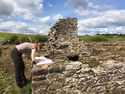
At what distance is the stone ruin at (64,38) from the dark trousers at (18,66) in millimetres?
6488

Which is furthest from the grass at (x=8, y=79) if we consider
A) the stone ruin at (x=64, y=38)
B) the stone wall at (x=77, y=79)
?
Result: the stone ruin at (x=64, y=38)

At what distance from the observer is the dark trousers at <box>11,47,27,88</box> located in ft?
35.7

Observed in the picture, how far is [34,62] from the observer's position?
34.1 feet

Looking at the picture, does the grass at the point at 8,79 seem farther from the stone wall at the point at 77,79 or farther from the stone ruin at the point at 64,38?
the stone ruin at the point at 64,38

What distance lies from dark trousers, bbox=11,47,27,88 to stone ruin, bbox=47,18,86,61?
21.3ft

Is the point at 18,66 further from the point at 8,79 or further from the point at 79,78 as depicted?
the point at 8,79

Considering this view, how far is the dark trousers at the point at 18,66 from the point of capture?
10.9m

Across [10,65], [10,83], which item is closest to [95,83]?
[10,83]

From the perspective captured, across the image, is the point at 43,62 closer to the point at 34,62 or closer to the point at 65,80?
the point at 34,62

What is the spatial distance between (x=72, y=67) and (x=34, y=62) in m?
1.34

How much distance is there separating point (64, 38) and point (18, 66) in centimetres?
749

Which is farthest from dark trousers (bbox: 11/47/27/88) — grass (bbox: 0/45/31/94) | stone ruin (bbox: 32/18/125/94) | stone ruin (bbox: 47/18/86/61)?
stone ruin (bbox: 47/18/86/61)

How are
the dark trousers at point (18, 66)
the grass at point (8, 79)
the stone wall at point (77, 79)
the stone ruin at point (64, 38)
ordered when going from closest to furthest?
the stone wall at point (77, 79) → the dark trousers at point (18, 66) → the grass at point (8, 79) → the stone ruin at point (64, 38)

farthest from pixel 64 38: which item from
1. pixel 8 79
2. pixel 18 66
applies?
pixel 18 66
